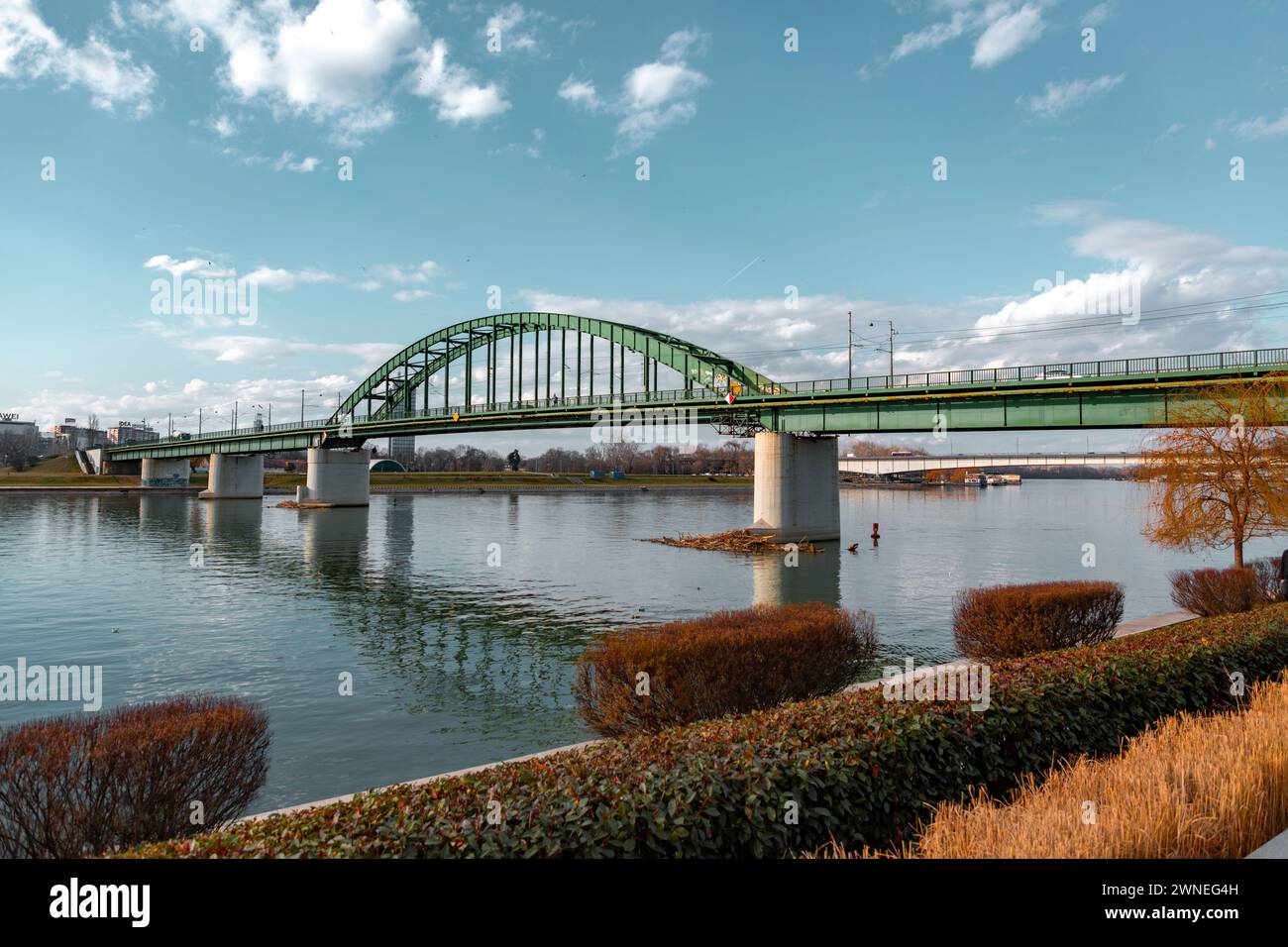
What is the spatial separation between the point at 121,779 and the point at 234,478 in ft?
446

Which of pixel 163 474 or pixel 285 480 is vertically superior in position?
pixel 163 474

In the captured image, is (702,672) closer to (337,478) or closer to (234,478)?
(337,478)

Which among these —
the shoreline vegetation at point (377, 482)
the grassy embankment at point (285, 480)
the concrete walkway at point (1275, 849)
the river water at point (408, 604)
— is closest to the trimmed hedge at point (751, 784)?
the concrete walkway at point (1275, 849)

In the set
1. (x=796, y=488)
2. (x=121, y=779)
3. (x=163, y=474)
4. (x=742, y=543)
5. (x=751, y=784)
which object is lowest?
(x=742, y=543)

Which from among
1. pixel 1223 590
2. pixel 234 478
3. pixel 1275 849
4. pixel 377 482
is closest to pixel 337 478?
pixel 234 478

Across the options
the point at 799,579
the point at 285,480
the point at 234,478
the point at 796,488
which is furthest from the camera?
the point at 285,480

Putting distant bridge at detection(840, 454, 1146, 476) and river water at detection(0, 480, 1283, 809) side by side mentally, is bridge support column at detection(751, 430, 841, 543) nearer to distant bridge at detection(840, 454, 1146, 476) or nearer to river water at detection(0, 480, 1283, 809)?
river water at detection(0, 480, 1283, 809)

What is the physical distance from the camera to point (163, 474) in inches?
5694

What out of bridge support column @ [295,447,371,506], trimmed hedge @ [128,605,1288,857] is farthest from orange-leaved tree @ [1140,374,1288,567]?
bridge support column @ [295,447,371,506]

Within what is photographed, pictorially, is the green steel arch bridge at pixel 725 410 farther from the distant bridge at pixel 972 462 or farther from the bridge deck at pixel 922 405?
the distant bridge at pixel 972 462

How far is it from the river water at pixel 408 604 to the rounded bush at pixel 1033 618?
338cm

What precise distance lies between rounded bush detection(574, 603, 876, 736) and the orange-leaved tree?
23.1 meters
